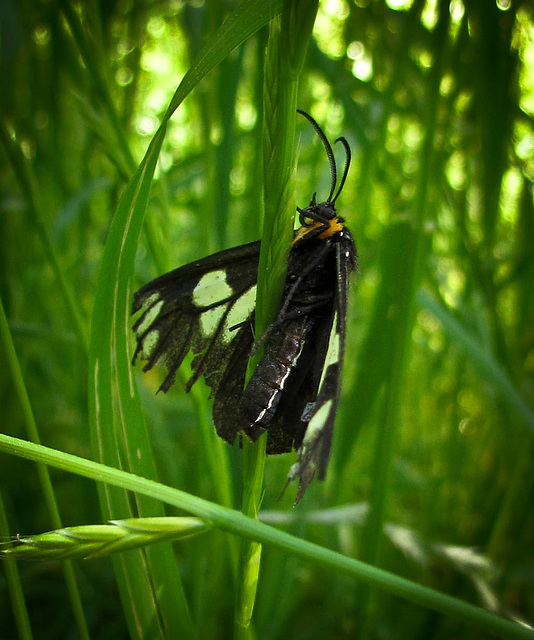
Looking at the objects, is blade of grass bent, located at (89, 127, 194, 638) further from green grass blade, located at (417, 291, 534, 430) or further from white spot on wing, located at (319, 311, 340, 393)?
green grass blade, located at (417, 291, 534, 430)

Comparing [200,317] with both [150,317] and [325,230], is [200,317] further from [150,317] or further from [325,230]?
[325,230]

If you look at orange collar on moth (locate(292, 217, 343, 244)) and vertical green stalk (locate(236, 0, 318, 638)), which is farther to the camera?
orange collar on moth (locate(292, 217, 343, 244))

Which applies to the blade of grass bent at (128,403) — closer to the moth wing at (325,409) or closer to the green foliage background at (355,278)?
the green foliage background at (355,278)

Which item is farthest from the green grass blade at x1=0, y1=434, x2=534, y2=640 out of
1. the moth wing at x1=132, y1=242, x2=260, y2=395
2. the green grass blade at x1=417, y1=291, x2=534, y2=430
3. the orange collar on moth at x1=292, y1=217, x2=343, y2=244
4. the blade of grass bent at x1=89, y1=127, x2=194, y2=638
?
the green grass blade at x1=417, y1=291, x2=534, y2=430

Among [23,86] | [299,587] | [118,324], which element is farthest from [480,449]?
[23,86]

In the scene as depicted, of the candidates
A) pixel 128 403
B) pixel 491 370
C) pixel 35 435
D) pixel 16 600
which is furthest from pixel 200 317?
pixel 491 370

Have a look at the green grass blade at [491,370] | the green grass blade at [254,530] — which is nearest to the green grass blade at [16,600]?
the green grass blade at [254,530]

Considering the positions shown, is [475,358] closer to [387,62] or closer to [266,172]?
[266,172]
